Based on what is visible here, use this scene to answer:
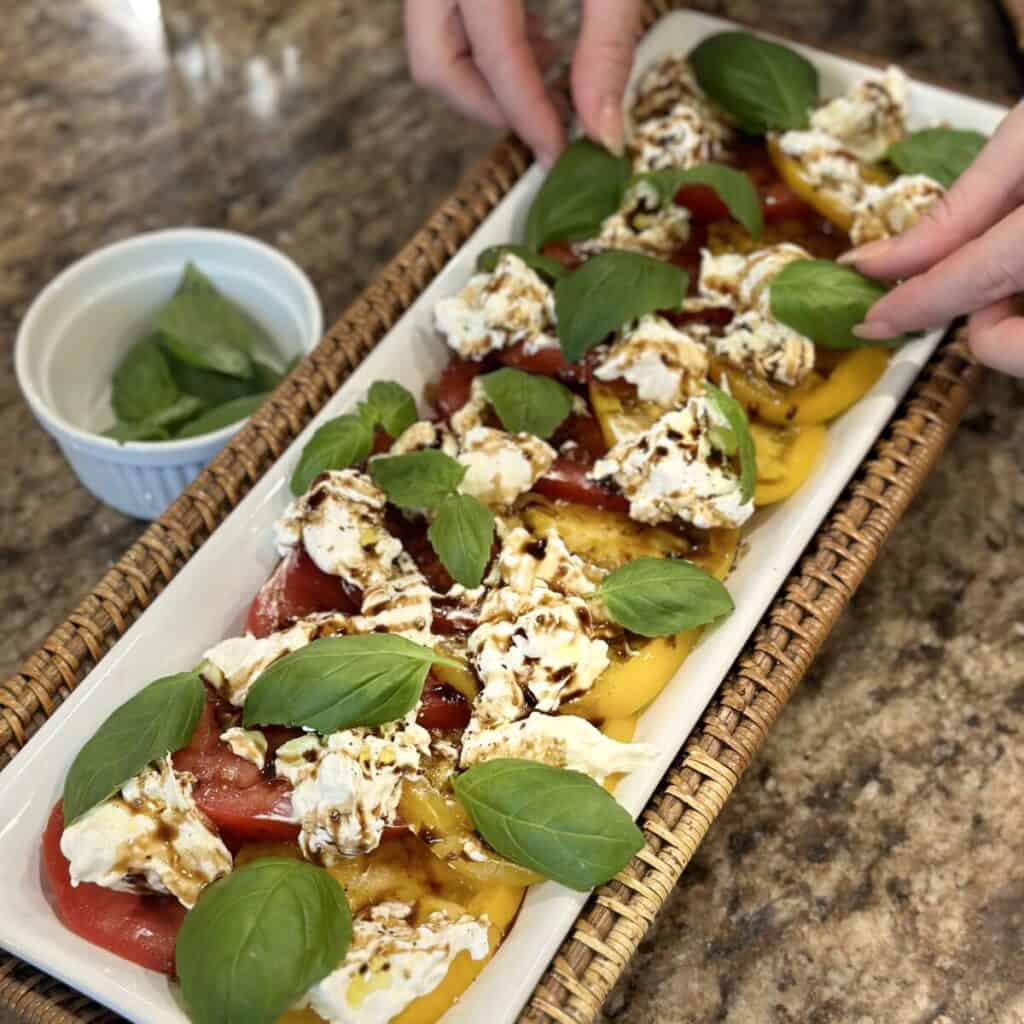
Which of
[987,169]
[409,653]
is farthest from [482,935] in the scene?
[987,169]

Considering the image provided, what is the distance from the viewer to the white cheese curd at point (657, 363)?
1.45 metres

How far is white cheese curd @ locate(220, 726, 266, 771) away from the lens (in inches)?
47.3

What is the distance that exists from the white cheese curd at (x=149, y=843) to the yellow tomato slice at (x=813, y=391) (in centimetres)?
76

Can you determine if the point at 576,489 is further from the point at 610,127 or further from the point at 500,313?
the point at 610,127

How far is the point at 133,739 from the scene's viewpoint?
1167mm

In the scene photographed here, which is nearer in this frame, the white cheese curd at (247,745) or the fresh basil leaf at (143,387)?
the white cheese curd at (247,745)

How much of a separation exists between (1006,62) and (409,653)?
174 centimetres

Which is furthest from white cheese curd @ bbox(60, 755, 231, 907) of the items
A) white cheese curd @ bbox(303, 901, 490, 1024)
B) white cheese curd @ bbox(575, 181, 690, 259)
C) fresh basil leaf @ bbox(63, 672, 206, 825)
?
white cheese curd @ bbox(575, 181, 690, 259)

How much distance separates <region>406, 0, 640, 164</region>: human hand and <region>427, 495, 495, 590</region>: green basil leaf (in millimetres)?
637

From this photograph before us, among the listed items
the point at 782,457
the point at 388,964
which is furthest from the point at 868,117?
the point at 388,964

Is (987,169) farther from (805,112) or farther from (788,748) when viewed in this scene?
(788,748)

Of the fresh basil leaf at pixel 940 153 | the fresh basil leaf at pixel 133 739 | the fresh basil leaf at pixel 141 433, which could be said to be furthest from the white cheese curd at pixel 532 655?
the fresh basil leaf at pixel 940 153

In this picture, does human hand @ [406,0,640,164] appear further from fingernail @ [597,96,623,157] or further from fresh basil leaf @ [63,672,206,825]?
fresh basil leaf @ [63,672,206,825]

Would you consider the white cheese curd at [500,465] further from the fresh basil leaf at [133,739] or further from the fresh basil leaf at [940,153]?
the fresh basil leaf at [940,153]
